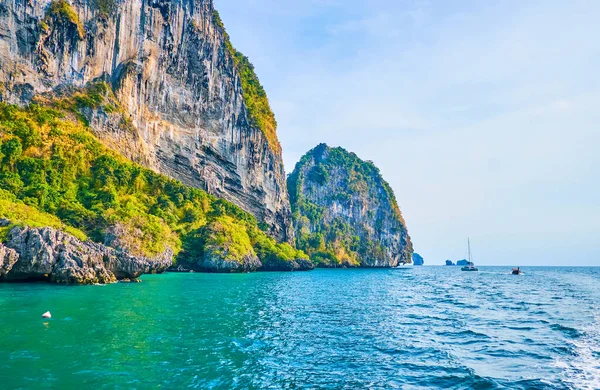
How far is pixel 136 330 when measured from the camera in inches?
958

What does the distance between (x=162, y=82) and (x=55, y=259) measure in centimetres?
7624

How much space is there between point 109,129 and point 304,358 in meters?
89.5

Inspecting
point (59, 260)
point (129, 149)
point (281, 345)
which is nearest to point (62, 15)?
point (129, 149)

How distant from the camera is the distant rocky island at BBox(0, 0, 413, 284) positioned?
57250 mm

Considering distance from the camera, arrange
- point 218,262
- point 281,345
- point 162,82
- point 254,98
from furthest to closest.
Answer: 1. point 254,98
2. point 162,82
3. point 218,262
4. point 281,345

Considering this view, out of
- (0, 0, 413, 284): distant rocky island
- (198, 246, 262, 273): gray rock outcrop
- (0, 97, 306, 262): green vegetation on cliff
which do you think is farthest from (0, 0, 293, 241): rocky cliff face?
(198, 246, 262, 273): gray rock outcrop

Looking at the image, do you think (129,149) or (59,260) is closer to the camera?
(59,260)

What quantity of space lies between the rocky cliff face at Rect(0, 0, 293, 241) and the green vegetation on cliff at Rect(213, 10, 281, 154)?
2.39 ft

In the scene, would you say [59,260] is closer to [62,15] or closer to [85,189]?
[85,189]

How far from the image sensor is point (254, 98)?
6004 inches

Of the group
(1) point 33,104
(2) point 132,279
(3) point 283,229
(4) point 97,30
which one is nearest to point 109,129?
(1) point 33,104

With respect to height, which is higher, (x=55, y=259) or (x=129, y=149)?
(x=129, y=149)

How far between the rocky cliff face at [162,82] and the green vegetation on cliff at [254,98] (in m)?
0.73

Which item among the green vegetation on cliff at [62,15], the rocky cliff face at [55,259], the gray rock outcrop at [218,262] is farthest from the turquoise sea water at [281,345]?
Result: the green vegetation on cliff at [62,15]
